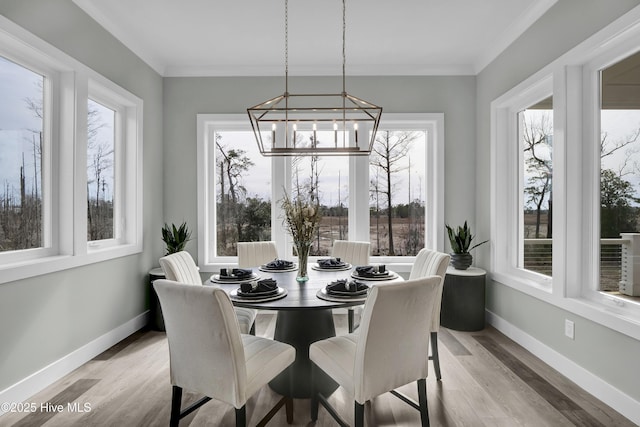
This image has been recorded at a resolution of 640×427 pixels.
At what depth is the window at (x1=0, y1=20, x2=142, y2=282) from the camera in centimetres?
223

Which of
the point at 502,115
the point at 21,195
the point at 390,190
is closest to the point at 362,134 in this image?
the point at 390,190

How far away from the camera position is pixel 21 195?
232 centimetres

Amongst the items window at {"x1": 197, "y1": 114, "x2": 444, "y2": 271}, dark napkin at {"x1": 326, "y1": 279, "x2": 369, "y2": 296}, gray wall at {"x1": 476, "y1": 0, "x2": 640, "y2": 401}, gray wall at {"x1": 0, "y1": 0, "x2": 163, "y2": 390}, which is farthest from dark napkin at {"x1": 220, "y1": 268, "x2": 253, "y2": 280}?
gray wall at {"x1": 476, "y1": 0, "x2": 640, "y2": 401}

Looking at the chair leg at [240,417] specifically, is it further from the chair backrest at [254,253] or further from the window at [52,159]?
the chair backrest at [254,253]

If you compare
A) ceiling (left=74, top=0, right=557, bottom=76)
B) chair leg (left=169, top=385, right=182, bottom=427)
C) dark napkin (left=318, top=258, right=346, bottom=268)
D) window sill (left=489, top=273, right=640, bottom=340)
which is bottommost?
chair leg (left=169, top=385, right=182, bottom=427)

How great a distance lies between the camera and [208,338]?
1531mm

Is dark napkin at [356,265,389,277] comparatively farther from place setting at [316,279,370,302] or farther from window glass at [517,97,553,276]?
window glass at [517,97,553,276]

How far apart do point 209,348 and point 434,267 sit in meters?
1.53

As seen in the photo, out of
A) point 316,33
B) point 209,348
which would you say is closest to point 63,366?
point 209,348

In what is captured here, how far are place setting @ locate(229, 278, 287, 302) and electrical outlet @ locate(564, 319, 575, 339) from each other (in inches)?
79.9

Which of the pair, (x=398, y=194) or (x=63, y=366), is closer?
(x=63, y=366)

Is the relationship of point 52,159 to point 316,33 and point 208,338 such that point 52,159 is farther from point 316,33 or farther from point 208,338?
point 316,33

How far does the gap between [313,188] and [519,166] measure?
213 centimetres

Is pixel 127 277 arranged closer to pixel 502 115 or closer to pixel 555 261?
pixel 555 261
